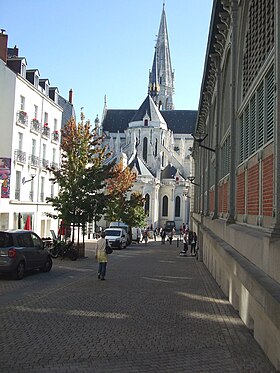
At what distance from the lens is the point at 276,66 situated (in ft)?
22.8

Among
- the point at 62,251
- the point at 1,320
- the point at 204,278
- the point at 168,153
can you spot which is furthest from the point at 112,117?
the point at 1,320

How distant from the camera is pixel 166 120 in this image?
118562 millimetres

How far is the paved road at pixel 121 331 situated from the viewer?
19.6 ft

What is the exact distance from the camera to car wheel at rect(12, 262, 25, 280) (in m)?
14.8

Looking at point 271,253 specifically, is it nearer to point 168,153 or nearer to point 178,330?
point 178,330

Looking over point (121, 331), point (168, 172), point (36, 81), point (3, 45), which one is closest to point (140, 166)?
point (168, 172)

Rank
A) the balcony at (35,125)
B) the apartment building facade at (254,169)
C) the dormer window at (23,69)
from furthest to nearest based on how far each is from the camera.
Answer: the balcony at (35,125), the dormer window at (23,69), the apartment building facade at (254,169)

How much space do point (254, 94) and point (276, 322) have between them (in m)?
6.08

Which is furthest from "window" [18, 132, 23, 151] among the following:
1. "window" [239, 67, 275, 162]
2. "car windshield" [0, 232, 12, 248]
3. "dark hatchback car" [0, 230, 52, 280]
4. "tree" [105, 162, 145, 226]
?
"window" [239, 67, 275, 162]

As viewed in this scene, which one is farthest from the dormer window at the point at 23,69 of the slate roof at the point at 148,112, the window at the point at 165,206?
the slate roof at the point at 148,112

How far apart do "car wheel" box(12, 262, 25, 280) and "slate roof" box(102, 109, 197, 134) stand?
102 meters

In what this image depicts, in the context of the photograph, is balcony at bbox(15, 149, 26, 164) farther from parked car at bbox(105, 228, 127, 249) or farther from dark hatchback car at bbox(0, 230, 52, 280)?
dark hatchback car at bbox(0, 230, 52, 280)

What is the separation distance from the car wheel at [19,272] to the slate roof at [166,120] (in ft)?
336

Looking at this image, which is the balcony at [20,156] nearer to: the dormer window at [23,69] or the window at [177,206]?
the dormer window at [23,69]
